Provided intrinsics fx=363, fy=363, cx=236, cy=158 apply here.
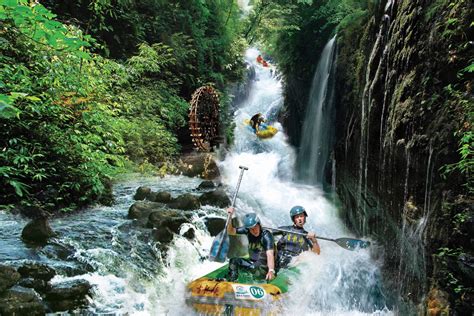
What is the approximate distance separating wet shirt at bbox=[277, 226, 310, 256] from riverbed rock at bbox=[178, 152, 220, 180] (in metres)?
6.31

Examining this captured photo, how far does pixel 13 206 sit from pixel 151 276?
7.93ft

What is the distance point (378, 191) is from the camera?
636 cm

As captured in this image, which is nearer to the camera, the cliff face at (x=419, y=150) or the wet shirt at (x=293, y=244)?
the cliff face at (x=419, y=150)

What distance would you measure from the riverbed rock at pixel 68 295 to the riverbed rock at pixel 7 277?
385mm

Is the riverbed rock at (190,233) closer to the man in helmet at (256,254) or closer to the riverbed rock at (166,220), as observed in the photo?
the riverbed rock at (166,220)

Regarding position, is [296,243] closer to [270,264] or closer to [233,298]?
[270,264]

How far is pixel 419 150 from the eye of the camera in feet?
15.5

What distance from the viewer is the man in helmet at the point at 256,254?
5.14 m

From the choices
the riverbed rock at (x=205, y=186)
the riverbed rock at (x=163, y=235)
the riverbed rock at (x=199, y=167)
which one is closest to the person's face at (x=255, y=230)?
the riverbed rock at (x=163, y=235)

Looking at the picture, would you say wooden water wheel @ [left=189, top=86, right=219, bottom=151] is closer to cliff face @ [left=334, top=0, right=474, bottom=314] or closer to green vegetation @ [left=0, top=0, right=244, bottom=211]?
green vegetation @ [left=0, top=0, right=244, bottom=211]

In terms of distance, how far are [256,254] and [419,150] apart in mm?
2652

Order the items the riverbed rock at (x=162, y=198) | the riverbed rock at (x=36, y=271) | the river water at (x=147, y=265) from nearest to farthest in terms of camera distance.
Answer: the riverbed rock at (x=36, y=271)
the river water at (x=147, y=265)
the riverbed rock at (x=162, y=198)

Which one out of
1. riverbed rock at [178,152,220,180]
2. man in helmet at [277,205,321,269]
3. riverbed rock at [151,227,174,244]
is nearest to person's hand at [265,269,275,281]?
man in helmet at [277,205,321,269]

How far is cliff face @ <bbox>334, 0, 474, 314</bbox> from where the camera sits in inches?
147
